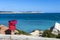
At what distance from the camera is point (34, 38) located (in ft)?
32.8

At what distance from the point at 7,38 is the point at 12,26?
1.67 feet

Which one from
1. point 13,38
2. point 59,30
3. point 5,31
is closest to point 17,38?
point 13,38

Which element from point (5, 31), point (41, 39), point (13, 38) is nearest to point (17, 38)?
point (13, 38)

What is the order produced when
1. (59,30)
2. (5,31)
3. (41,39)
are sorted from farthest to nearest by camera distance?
(59,30)
(5,31)
(41,39)

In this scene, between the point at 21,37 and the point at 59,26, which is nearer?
the point at 21,37

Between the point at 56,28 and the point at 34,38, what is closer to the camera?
the point at 34,38

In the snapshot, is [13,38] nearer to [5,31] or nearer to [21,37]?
[21,37]

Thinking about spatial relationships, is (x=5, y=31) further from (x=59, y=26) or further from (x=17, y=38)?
(x=59, y=26)

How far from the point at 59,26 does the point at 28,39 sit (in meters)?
6.62

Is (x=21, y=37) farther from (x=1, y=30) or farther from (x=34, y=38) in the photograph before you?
(x=1, y=30)

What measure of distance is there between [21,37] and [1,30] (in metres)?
2.97

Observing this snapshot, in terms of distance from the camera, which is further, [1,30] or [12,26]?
[1,30]

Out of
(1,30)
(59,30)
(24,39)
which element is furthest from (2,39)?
(59,30)

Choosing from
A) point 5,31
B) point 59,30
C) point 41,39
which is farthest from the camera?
point 59,30
